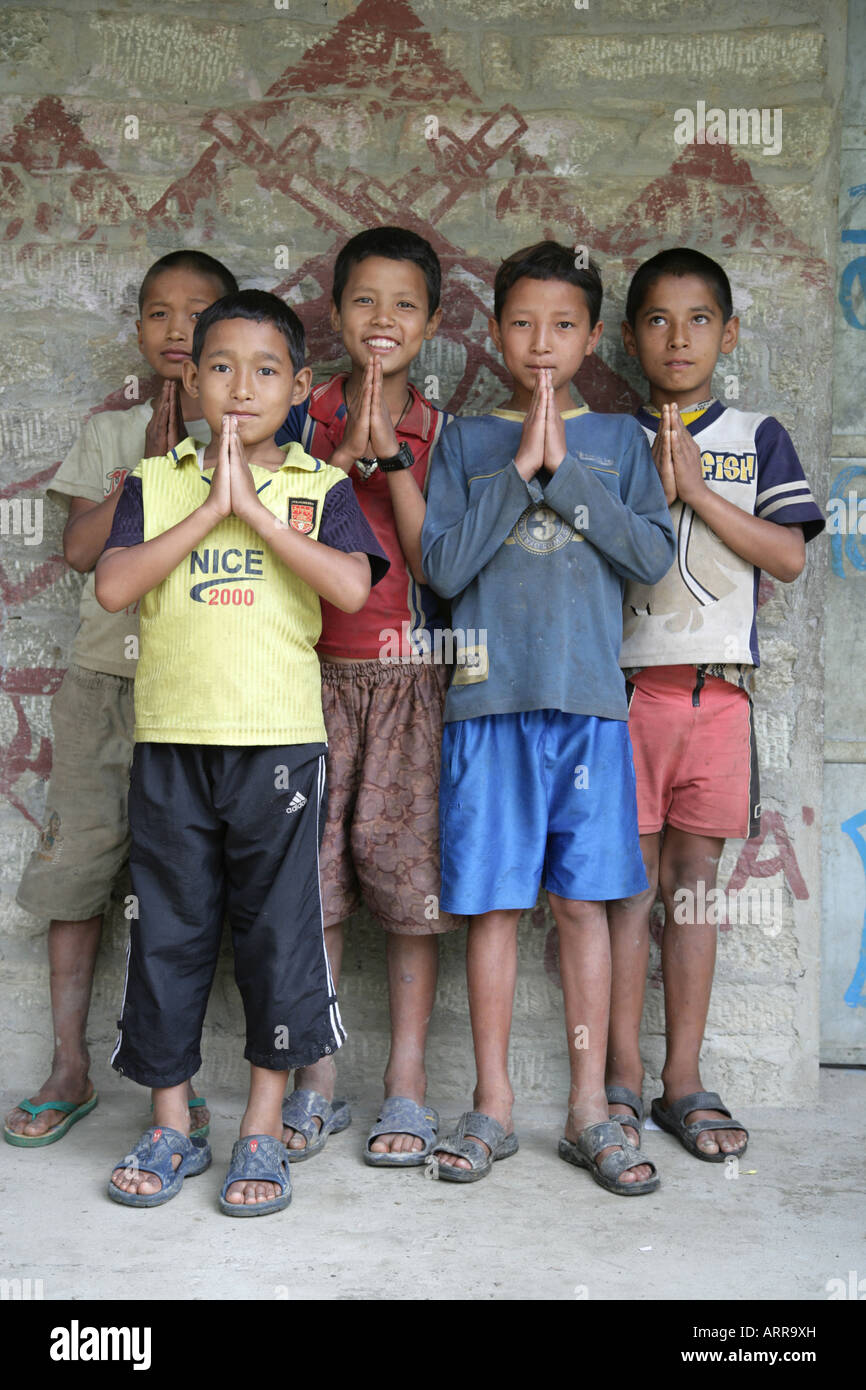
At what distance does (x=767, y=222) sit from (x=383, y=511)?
3.96ft

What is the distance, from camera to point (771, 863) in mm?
3113

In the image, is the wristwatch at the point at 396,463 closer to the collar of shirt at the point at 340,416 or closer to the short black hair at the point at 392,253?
the collar of shirt at the point at 340,416

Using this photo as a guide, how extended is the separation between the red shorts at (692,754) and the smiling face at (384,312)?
0.91 m

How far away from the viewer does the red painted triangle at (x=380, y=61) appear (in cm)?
311

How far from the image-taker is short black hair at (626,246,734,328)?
2906 millimetres

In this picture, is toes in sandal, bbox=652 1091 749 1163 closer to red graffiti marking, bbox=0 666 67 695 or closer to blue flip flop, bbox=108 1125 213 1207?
blue flip flop, bbox=108 1125 213 1207

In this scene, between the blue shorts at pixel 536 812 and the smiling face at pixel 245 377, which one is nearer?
the smiling face at pixel 245 377

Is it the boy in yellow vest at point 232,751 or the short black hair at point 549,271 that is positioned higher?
the short black hair at point 549,271

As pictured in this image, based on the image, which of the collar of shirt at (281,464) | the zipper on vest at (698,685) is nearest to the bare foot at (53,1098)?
the collar of shirt at (281,464)

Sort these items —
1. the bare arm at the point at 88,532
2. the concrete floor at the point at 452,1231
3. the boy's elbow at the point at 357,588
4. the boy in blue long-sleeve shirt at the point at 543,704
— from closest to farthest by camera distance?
the concrete floor at the point at 452,1231 → the boy's elbow at the point at 357,588 → the boy in blue long-sleeve shirt at the point at 543,704 → the bare arm at the point at 88,532

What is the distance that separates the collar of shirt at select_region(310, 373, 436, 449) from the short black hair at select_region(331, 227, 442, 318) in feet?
0.64

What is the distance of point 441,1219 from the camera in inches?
94.1

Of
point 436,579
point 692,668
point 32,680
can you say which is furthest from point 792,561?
point 32,680

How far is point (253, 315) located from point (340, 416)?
0.39 metres
